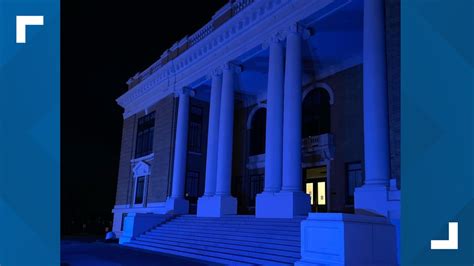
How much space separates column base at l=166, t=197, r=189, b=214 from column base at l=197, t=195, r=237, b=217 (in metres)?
3.58

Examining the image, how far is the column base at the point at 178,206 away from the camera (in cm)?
2466

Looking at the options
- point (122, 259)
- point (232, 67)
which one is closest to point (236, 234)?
point (122, 259)

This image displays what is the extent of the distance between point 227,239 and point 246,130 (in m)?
13.1

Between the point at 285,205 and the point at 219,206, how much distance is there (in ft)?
16.6

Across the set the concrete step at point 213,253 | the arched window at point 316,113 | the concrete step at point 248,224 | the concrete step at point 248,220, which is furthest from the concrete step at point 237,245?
the arched window at point 316,113

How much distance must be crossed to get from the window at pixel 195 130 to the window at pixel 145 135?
13.6ft

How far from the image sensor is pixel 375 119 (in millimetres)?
13664

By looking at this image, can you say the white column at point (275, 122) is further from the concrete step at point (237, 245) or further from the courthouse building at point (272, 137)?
the concrete step at point (237, 245)
